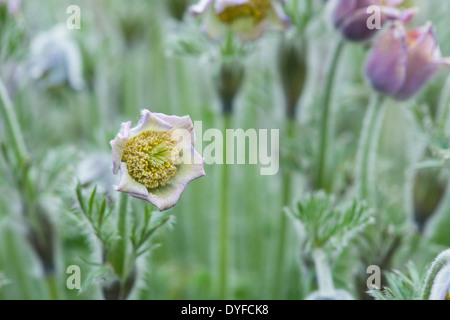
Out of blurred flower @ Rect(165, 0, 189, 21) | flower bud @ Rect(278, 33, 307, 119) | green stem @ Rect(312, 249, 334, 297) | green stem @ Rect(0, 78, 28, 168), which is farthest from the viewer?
blurred flower @ Rect(165, 0, 189, 21)

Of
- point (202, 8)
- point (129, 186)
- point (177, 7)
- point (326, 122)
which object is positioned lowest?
point (129, 186)


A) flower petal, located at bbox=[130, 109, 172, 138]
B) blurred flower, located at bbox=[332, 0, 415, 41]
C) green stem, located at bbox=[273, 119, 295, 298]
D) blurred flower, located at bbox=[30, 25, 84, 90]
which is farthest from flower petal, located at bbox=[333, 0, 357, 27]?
blurred flower, located at bbox=[30, 25, 84, 90]

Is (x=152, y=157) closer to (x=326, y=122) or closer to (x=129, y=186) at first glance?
(x=129, y=186)

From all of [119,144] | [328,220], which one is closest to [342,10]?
[328,220]

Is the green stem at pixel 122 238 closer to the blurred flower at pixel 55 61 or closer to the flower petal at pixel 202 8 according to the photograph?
the flower petal at pixel 202 8

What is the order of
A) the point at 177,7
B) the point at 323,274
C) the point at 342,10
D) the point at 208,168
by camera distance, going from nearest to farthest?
1. the point at 323,274
2. the point at 342,10
3. the point at 177,7
4. the point at 208,168

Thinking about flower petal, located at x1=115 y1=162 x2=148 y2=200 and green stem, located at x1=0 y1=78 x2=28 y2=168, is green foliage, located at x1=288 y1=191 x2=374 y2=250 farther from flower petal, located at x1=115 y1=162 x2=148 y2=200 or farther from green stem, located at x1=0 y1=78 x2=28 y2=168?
green stem, located at x1=0 y1=78 x2=28 y2=168

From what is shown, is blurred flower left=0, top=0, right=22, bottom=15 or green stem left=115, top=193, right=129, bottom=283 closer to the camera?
green stem left=115, top=193, right=129, bottom=283
